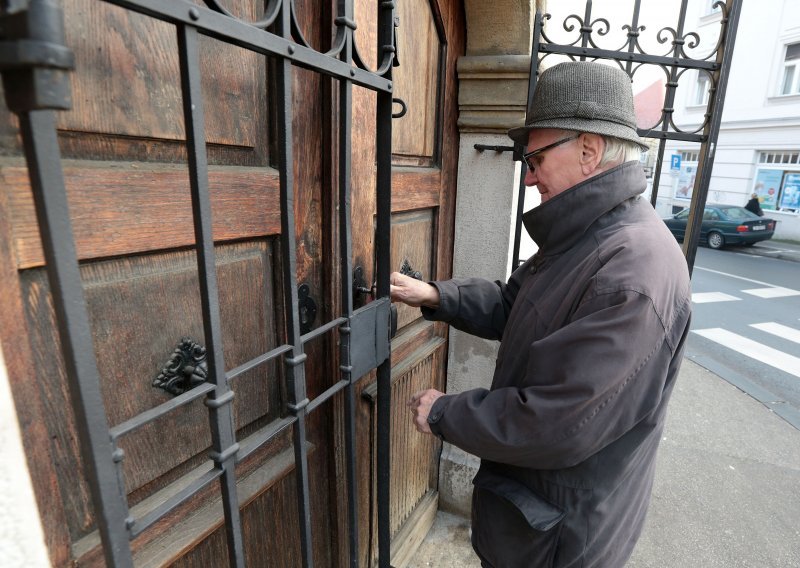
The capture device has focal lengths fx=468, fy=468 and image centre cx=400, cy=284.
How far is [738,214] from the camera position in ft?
40.6

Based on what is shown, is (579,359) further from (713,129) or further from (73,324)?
(713,129)

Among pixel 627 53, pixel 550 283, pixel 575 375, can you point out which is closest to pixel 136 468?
pixel 575 375

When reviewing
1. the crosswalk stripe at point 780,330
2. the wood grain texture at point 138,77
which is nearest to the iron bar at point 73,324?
the wood grain texture at point 138,77

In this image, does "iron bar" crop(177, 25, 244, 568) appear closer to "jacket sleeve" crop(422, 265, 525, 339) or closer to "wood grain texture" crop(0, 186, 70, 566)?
"wood grain texture" crop(0, 186, 70, 566)

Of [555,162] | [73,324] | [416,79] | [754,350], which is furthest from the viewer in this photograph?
[754,350]

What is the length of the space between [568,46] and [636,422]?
5.27ft

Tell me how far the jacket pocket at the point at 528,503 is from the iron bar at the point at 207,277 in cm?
79

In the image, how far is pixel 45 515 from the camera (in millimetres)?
741

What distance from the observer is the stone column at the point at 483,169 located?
208 cm

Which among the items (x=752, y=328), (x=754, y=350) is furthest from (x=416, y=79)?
(x=752, y=328)

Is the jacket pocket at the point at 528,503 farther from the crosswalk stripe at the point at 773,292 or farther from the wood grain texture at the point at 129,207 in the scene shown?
the crosswalk stripe at the point at 773,292

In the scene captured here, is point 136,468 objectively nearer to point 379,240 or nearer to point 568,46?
point 379,240

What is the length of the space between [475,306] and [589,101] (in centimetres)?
78

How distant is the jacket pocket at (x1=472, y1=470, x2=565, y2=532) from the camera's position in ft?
4.21
